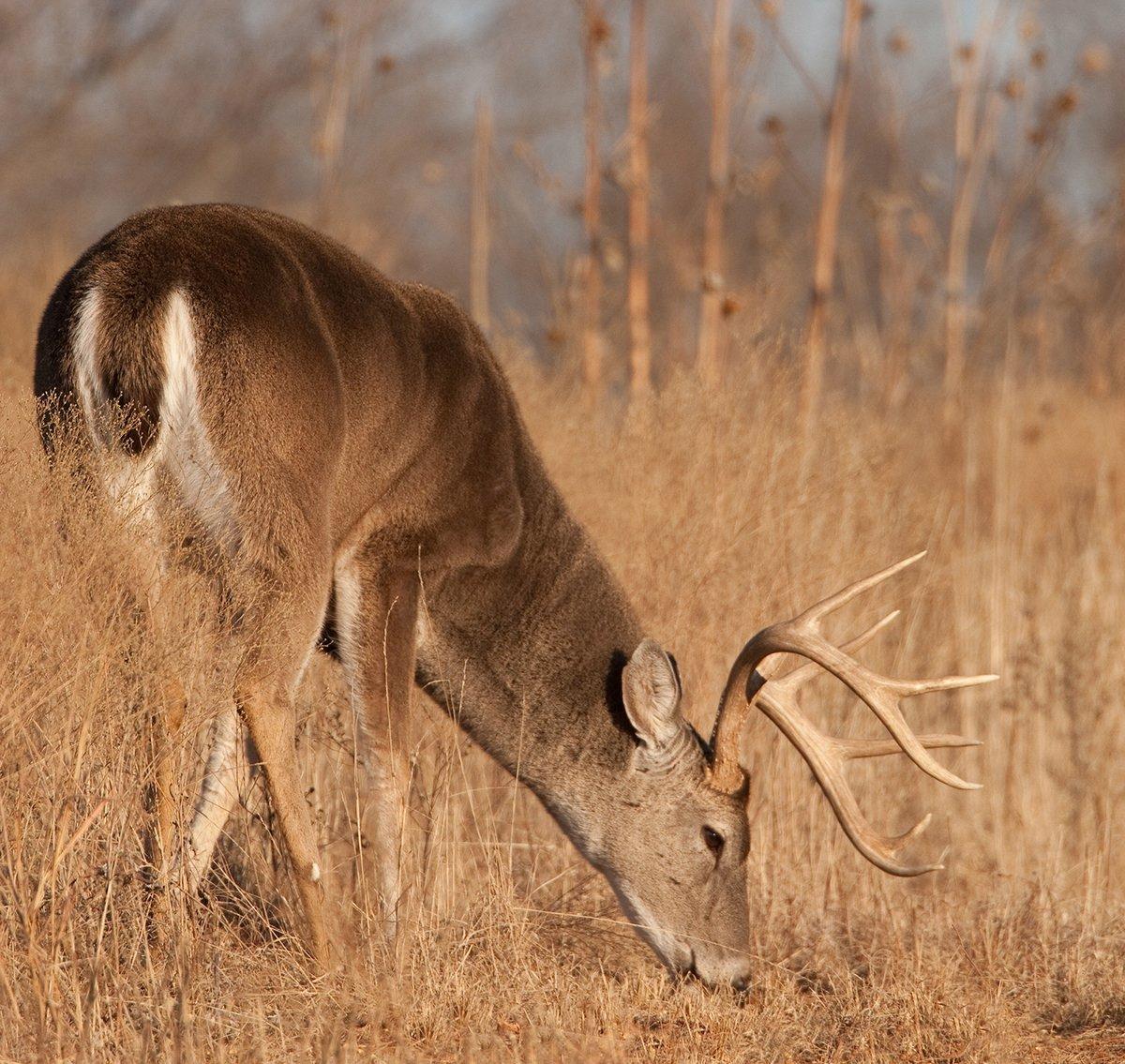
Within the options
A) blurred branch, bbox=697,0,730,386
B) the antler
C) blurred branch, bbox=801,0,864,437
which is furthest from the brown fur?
blurred branch, bbox=801,0,864,437

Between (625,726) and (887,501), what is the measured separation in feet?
8.26

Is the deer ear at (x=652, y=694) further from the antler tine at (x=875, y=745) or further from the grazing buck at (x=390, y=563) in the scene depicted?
the antler tine at (x=875, y=745)

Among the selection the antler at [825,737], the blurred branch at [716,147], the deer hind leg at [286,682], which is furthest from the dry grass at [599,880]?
the blurred branch at [716,147]

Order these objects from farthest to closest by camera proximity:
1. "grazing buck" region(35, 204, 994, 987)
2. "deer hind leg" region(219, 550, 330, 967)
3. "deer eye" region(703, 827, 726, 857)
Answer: "deer eye" region(703, 827, 726, 857), "deer hind leg" region(219, 550, 330, 967), "grazing buck" region(35, 204, 994, 987)

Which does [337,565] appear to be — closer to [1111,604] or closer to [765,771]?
[765,771]

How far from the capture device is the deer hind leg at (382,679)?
4.80 m

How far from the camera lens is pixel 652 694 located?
4.98m

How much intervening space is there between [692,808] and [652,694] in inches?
16.3

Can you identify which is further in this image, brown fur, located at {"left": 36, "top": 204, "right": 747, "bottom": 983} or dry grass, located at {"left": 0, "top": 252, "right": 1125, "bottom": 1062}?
brown fur, located at {"left": 36, "top": 204, "right": 747, "bottom": 983}

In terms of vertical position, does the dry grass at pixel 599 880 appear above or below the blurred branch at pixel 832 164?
below

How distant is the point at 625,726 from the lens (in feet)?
16.7

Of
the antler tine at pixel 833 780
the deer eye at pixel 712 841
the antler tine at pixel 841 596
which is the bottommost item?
the deer eye at pixel 712 841

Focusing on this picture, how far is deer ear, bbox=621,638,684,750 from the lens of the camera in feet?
16.2

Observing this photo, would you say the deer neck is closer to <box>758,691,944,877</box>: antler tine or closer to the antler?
the antler
